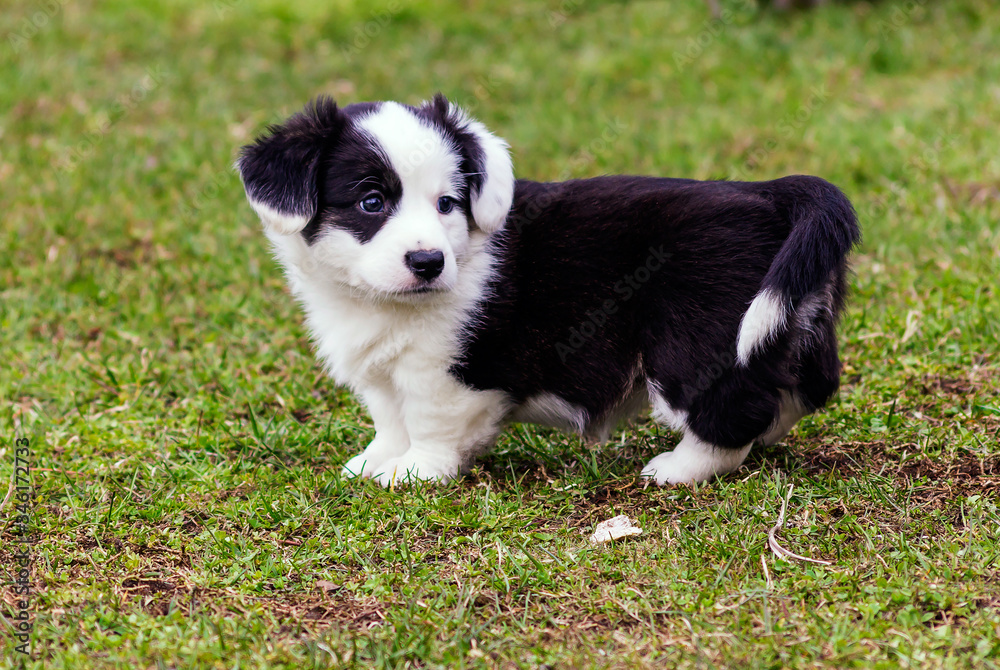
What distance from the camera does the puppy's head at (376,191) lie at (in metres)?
3.09

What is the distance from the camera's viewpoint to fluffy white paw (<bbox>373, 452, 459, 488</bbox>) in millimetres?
3471

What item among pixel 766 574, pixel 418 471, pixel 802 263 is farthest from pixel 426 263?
pixel 766 574

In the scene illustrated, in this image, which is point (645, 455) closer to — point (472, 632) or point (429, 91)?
point (472, 632)

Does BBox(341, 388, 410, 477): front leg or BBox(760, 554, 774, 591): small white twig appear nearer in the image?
BBox(760, 554, 774, 591): small white twig

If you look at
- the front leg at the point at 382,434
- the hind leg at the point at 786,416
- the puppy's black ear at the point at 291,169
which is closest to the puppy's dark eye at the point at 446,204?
the puppy's black ear at the point at 291,169

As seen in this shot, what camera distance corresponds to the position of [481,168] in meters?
A: 3.29

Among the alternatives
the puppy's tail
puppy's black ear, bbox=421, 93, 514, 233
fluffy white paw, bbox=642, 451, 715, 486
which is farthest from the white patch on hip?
puppy's black ear, bbox=421, 93, 514, 233

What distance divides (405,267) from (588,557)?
102cm

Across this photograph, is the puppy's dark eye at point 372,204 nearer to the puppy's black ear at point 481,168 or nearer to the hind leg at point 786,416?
the puppy's black ear at point 481,168

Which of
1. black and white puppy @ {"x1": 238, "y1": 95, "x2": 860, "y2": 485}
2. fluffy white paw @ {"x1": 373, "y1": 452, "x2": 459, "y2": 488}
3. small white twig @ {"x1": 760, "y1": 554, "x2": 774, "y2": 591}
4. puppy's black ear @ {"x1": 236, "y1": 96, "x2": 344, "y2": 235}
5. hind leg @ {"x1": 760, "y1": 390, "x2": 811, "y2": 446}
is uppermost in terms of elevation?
puppy's black ear @ {"x1": 236, "y1": 96, "x2": 344, "y2": 235}

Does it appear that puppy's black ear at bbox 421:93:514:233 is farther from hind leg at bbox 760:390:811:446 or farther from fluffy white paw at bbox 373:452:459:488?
hind leg at bbox 760:390:811:446

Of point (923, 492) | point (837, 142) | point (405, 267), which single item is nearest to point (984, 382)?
point (923, 492)

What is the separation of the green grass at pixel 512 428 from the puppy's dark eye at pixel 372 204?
37.4 inches

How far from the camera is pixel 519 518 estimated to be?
→ 322cm
